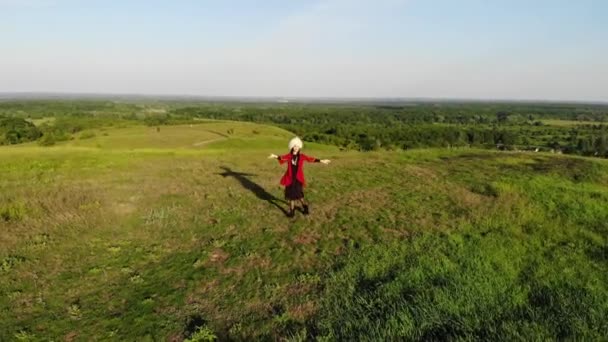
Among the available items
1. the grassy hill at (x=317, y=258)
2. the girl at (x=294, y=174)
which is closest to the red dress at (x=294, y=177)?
the girl at (x=294, y=174)

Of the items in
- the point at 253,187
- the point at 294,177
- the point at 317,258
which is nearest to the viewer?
the point at 317,258

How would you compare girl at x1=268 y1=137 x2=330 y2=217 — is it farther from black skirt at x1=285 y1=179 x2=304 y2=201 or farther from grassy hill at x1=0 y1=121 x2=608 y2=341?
grassy hill at x1=0 y1=121 x2=608 y2=341

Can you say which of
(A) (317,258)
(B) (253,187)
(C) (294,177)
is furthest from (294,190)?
(B) (253,187)

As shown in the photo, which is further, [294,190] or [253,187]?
[253,187]

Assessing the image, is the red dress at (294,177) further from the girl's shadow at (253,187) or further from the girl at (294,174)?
the girl's shadow at (253,187)

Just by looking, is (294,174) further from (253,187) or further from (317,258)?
(253,187)

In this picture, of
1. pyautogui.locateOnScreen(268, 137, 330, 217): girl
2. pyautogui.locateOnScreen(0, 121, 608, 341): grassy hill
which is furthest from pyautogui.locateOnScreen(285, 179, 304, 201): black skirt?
pyautogui.locateOnScreen(0, 121, 608, 341): grassy hill

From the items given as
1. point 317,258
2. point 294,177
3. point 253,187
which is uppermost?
point 294,177
